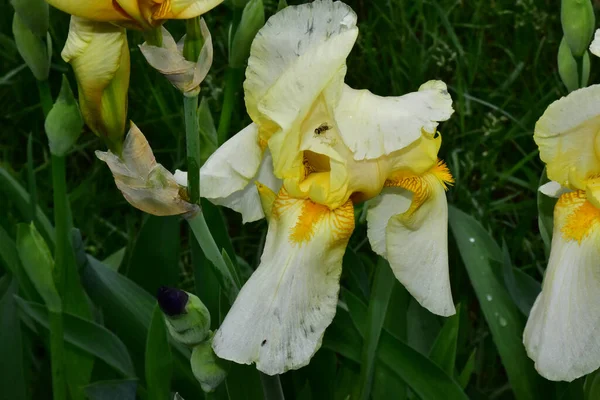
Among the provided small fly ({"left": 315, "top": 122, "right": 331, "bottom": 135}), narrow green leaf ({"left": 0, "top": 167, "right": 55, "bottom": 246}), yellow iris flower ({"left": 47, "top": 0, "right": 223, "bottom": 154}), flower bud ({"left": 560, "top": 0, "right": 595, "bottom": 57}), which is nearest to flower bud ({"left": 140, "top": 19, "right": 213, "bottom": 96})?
yellow iris flower ({"left": 47, "top": 0, "right": 223, "bottom": 154})

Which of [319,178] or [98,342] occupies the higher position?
[319,178]

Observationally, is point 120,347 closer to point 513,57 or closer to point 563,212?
point 563,212

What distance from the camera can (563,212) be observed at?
104 centimetres

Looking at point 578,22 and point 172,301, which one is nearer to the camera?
point 172,301

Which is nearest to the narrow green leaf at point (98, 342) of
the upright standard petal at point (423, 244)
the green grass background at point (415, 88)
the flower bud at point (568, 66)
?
the upright standard petal at point (423, 244)

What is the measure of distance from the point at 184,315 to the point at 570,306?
0.42 m

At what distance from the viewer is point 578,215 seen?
1019 mm

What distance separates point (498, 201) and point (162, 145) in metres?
0.87

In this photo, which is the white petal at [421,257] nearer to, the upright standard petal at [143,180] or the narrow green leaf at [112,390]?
the upright standard petal at [143,180]

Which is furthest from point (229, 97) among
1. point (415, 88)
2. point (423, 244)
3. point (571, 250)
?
point (415, 88)

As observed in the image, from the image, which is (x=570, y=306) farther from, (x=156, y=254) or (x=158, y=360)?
(x=156, y=254)

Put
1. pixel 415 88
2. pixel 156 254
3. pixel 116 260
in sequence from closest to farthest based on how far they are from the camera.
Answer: pixel 156 254 → pixel 116 260 → pixel 415 88

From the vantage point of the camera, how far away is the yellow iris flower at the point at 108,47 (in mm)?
937

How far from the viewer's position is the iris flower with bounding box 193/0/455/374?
92 cm
